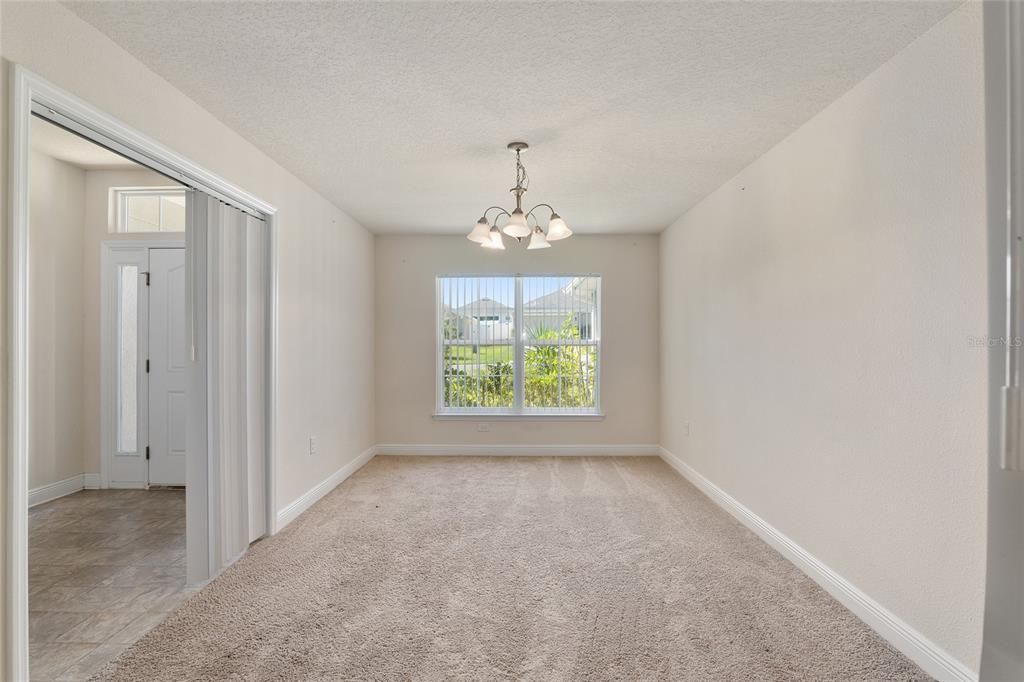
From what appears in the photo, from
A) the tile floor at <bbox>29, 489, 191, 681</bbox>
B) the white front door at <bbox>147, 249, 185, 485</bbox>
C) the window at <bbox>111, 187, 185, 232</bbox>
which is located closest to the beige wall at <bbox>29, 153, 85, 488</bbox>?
the window at <bbox>111, 187, 185, 232</bbox>

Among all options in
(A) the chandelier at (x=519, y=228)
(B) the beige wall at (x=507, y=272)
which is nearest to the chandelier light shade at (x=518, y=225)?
(A) the chandelier at (x=519, y=228)

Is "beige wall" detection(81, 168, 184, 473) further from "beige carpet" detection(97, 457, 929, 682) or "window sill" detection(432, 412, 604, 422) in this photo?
"window sill" detection(432, 412, 604, 422)

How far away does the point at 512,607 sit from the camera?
2.51 metres

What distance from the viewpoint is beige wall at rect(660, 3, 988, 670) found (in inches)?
74.5

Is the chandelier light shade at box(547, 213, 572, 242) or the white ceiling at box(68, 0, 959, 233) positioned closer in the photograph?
the white ceiling at box(68, 0, 959, 233)

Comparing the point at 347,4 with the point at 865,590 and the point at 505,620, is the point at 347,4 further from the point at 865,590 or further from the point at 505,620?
the point at 865,590

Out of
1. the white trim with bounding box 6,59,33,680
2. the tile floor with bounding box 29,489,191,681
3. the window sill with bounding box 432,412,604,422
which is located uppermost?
the white trim with bounding box 6,59,33,680

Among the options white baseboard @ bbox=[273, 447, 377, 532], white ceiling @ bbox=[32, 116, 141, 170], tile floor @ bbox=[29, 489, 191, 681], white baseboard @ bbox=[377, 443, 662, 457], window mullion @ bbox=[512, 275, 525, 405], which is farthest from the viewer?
window mullion @ bbox=[512, 275, 525, 405]

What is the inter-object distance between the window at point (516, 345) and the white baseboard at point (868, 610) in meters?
2.42

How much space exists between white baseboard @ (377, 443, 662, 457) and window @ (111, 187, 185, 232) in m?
2.91

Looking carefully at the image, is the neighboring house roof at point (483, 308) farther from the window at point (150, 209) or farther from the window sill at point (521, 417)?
the window at point (150, 209)

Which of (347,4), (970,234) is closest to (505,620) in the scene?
(970,234)

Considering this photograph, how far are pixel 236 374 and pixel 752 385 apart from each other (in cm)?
321

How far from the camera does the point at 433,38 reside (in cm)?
207
